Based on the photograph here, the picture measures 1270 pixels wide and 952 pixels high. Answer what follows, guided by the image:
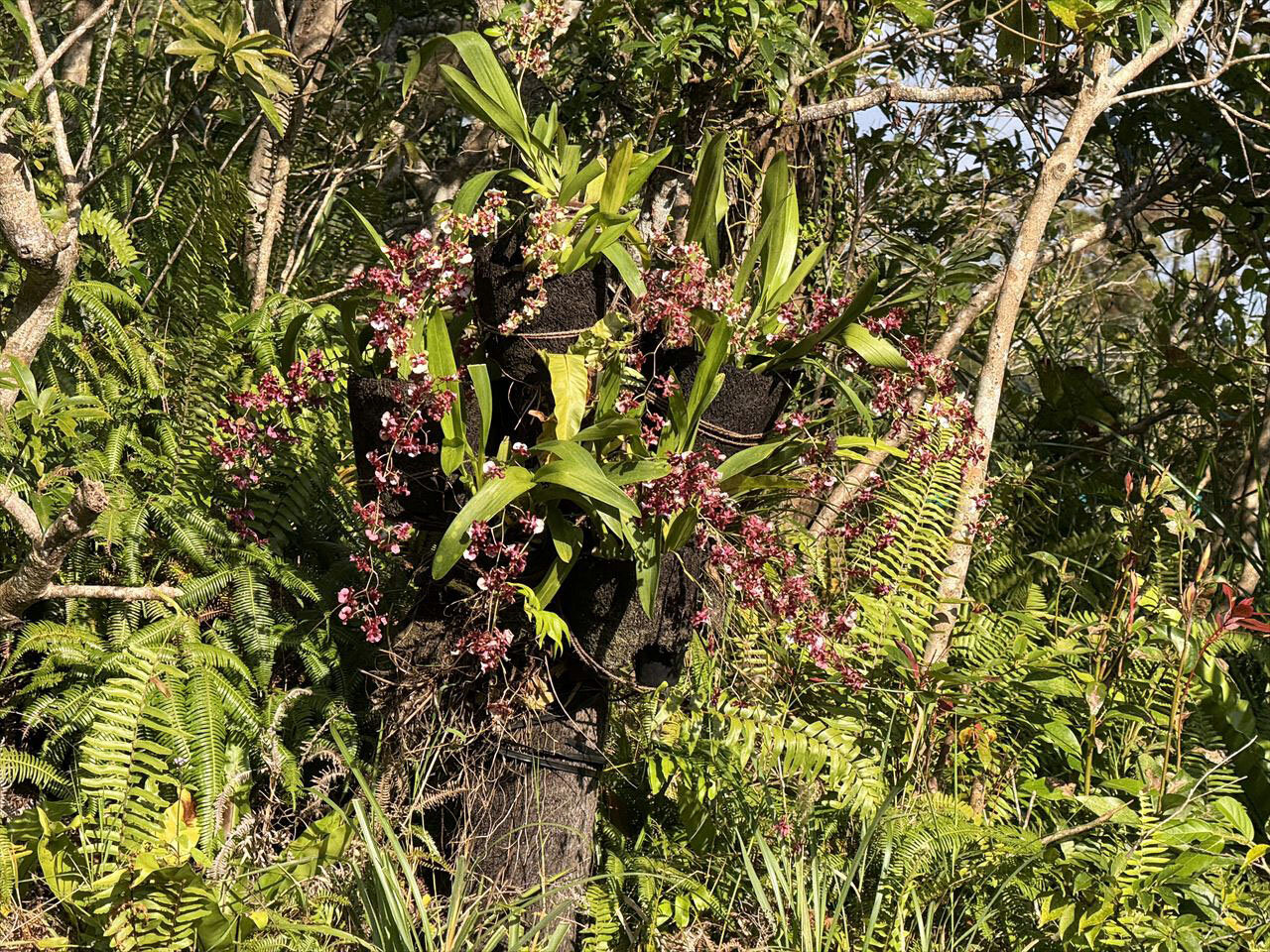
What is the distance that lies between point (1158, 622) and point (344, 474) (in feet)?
7.16

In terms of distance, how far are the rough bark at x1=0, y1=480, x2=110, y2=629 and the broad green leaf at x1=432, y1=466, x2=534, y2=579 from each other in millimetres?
596

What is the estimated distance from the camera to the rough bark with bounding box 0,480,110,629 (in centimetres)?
203

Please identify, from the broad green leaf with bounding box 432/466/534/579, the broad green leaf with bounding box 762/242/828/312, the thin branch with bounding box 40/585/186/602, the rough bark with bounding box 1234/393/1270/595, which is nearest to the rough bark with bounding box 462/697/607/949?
the broad green leaf with bounding box 432/466/534/579

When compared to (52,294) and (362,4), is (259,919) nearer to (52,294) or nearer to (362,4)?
(52,294)

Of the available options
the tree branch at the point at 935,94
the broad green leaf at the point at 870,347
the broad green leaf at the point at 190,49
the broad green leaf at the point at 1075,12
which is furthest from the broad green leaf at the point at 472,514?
the broad green leaf at the point at 1075,12

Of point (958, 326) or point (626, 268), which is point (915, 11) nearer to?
point (958, 326)

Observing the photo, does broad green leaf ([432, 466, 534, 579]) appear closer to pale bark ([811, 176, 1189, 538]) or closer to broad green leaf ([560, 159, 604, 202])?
broad green leaf ([560, 159, 604, 202])

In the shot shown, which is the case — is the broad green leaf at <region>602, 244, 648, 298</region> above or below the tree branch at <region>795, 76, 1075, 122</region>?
below

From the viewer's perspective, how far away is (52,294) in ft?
8.43

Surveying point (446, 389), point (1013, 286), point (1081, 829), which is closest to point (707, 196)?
point (446, 389)

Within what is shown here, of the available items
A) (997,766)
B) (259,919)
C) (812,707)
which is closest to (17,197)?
(259,919)

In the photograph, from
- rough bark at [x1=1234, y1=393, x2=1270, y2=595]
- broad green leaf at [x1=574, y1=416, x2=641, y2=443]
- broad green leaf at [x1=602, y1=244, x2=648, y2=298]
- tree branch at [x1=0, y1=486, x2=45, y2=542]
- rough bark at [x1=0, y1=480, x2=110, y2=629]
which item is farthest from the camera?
rough bark at [x1=1234, y1=393, x2=1270, y2=595]

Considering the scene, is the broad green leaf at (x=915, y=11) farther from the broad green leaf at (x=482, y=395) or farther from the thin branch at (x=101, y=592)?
the thin branch at (x=101, y=592)

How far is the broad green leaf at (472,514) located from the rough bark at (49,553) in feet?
1.95
